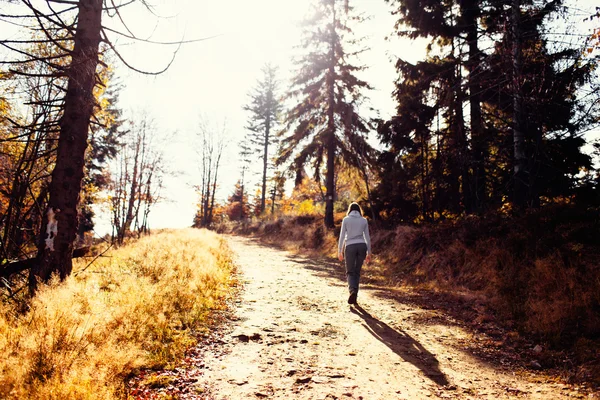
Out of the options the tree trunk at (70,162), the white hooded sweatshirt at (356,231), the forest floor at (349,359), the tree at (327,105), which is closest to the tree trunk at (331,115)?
the tree at (327,105)

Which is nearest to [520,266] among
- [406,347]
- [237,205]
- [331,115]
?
[406,347]

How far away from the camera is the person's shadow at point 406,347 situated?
3740mm

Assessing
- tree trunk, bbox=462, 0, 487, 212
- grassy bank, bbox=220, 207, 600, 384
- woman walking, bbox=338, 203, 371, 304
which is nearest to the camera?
grassy bank, bbox=220, 207, 600, 384

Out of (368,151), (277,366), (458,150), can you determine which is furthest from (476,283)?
(368,151)

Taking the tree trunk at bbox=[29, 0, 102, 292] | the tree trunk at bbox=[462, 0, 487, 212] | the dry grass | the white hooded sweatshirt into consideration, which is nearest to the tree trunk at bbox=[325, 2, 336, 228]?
the dry grass

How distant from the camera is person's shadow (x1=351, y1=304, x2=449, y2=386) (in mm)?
3740

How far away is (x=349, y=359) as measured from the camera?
3.97 metres

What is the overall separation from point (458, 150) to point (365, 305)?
6.12 m

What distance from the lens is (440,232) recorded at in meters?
10.0

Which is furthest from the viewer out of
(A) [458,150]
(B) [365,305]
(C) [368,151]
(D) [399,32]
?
(C) [368,151]

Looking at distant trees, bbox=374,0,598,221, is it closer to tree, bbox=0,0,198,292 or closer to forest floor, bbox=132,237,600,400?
forest floor, bbox=132,237,600,400

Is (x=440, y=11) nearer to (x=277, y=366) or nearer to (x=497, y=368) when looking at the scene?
(x=497, y=368)

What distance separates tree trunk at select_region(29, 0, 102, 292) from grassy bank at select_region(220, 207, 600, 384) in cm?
751

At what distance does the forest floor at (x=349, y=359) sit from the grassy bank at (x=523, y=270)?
781mm
